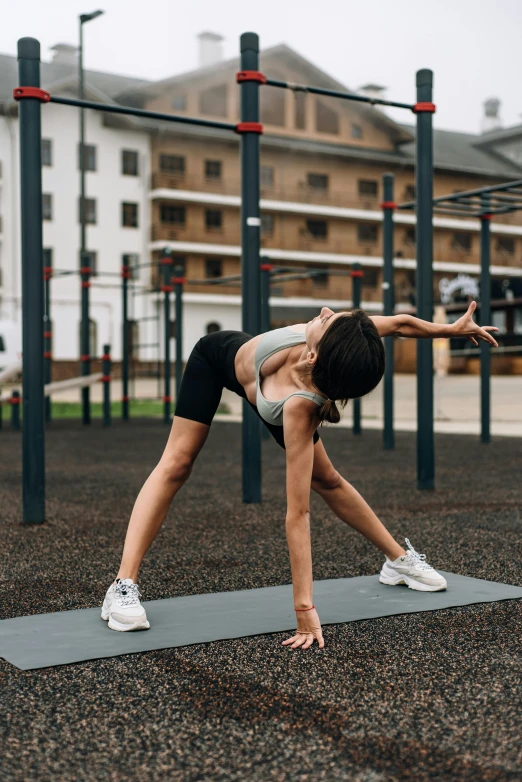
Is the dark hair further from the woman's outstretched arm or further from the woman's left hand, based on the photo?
the woman's left hand

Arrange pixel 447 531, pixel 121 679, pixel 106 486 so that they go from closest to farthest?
1. pixel 121 679
2. pixel 447 531
3. pixel 106 486

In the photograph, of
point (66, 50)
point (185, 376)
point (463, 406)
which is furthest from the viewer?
point (66, 50)

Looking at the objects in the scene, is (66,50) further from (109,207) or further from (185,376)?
(185,376)

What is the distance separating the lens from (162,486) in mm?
3182

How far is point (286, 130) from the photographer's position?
136ft

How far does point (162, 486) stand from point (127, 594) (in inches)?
14.3

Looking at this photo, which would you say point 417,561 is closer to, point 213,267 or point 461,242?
point 213,267

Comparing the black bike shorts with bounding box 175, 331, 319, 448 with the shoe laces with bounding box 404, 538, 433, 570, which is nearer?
the black bike shorts with bounding box 175, 331, 319, 448

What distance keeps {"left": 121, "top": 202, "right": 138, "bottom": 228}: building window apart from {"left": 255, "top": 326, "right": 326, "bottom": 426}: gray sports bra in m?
36.4

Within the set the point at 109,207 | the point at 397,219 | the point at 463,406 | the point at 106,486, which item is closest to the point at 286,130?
the point at 397,219

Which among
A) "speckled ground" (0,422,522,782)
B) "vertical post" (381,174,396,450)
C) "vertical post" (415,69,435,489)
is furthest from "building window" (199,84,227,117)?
"speckled ground" (0,422,522,782)

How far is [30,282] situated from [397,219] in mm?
38614

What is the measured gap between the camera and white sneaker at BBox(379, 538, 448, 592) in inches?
138

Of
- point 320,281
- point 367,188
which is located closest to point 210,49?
point 367,188
